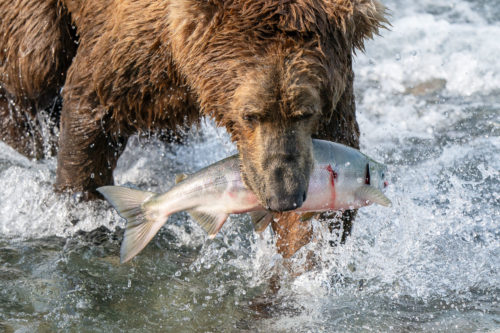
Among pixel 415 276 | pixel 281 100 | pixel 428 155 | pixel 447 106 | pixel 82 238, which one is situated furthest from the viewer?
pixel 447 106

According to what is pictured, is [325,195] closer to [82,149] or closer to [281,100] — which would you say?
[281,100]

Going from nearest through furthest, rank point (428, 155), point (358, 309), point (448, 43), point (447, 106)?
point (358, 309)
point (428, 155)
point (447, 106)
point (448, 43)

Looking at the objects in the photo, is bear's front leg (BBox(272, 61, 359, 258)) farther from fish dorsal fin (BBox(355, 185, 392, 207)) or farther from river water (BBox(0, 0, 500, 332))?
fish dorsal fin (BBox(355, 185, 392, 207))

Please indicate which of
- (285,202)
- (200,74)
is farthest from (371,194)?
(200,74)

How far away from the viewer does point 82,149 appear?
15.5ft

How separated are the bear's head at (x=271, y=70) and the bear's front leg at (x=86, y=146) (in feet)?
3.12

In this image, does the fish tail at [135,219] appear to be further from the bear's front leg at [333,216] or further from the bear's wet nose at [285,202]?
the bear's front leg at [333,216]

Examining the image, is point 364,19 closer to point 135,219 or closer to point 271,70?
point 271,70

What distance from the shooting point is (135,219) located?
375 centimetres

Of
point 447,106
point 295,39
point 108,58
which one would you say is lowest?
point 447,106

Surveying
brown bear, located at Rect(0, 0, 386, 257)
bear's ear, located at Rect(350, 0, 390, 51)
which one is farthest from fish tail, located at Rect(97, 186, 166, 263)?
bear's ear, located at Rect(350, 0, 390, 51)

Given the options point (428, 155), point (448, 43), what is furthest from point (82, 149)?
point (448, 43)

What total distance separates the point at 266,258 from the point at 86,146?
131 cm

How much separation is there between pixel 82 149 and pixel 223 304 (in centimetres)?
137
